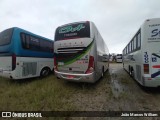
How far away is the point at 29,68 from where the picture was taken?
21.7ft

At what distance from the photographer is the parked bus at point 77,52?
16.0 ft

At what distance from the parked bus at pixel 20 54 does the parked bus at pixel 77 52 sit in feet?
6.50

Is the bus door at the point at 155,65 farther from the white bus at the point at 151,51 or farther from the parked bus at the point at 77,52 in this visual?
the parked bus at the point at 77,52

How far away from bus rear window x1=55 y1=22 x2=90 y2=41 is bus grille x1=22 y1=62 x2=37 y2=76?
2.36 meters

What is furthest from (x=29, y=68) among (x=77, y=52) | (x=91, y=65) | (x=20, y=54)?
(x=91, y=65)

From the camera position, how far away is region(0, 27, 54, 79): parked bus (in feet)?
19.0

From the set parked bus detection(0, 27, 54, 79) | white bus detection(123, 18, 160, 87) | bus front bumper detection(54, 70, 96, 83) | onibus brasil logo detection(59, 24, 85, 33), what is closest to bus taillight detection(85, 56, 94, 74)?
bus front bumper detection(54, 70, 96, 83)

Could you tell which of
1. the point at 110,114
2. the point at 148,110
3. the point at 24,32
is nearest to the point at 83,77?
the point at 110,114

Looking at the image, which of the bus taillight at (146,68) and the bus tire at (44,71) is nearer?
the bus taillight at (146,68)

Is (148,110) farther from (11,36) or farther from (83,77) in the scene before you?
(11,36)

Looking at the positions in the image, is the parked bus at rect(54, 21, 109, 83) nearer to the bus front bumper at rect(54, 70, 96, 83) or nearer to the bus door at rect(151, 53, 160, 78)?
the bus front bumper at rect(54, 70, 96, 83)

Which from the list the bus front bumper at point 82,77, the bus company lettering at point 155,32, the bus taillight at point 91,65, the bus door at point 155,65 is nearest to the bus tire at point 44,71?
the bus front bumper at point 82,77

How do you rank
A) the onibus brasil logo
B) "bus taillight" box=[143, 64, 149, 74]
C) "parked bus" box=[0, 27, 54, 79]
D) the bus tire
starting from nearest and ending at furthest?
"bus taillight" box=[143, 64, 149, 74], the onibus brasil logo, "parked bus" box=[0, 27, 54, 79], the bus tire

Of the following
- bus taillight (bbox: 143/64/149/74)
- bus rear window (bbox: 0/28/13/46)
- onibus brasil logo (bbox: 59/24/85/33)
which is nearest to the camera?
bus taillight (bbox: 143/64/149/74)
